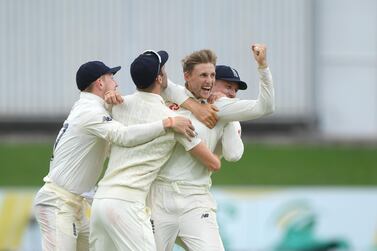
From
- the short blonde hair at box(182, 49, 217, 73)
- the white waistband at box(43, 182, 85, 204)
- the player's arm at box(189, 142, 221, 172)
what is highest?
the short blonde hair at box(182, 49, 217, 73)

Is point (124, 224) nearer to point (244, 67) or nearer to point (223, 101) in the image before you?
point (223, 101)

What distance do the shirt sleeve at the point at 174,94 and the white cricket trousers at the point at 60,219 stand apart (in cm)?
96

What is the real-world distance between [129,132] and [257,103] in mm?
956

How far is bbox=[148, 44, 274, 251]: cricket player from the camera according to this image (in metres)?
9.96

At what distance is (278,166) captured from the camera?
1775 centimetres

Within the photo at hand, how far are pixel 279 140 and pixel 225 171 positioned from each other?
0.95 metres

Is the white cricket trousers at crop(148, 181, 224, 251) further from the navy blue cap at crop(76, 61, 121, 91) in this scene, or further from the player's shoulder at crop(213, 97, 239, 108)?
the navy blue cap at crop(76, 61, 121, 91)

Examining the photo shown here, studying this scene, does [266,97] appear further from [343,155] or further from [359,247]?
[343,155]

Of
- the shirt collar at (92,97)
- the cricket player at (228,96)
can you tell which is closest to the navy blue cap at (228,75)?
the cricket player at (228,96)

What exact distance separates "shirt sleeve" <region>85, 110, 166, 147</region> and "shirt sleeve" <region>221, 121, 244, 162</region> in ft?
2.08

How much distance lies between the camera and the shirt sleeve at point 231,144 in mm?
10109

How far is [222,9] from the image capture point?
18250 mm

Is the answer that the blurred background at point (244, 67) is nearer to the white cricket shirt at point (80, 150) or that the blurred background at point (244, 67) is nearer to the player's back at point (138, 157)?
the white cricket shirt at point (80, 150)

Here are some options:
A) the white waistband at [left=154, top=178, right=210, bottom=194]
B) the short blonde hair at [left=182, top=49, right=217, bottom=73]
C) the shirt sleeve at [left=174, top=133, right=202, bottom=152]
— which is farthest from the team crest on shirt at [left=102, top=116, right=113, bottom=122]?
the short blonde hair at [left=182, top=49, right=217, bottom=73]
